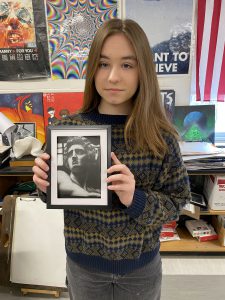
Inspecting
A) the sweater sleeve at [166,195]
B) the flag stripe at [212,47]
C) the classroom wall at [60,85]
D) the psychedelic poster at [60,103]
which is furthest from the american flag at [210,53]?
the sweater sleeve at [166,195]

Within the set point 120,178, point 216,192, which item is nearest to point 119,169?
point 120,178

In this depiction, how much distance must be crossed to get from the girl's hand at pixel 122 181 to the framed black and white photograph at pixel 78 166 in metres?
0.04

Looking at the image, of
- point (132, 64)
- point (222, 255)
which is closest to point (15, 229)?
point (132, 64)

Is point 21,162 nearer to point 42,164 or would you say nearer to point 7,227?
point 7,227

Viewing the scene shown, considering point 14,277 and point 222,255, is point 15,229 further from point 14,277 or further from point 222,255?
point 222,255

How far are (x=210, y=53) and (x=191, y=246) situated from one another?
140cm

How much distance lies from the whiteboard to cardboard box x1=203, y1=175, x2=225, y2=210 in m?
1.04

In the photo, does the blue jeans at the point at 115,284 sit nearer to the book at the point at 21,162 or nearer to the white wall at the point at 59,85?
the book at the point at 21,162

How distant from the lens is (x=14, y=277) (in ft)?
5.55

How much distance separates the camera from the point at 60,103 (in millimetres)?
2016

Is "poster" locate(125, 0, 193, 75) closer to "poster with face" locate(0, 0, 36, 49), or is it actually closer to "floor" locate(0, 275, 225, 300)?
"poster with face" locate(0, 0, 36, 49)

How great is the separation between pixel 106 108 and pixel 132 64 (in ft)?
0.56

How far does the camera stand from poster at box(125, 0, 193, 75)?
72.2 inches

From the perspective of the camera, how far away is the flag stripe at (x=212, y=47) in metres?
1.86
